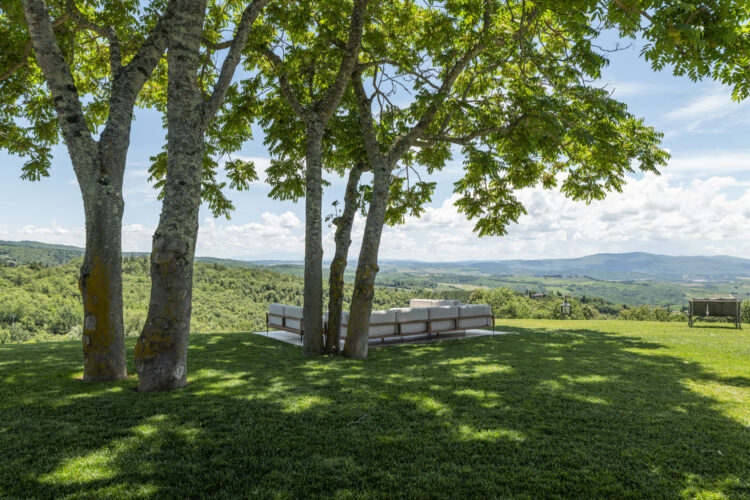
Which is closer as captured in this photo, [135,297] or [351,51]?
[351,51]

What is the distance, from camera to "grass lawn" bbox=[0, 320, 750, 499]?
2.81m

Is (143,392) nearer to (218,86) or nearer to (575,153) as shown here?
(218,86)

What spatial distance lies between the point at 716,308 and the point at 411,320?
10699mm

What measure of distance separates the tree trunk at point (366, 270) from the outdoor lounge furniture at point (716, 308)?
12143mm

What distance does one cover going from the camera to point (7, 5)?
301 inches

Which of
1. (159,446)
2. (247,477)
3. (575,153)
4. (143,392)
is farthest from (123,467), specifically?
(575,153)

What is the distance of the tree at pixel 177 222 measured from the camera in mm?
5148

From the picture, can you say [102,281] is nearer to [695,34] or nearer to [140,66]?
[140,66]

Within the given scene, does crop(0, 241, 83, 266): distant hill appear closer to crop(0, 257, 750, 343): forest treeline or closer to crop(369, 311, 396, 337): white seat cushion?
crop(0, 257, 750, 343): forest treeline

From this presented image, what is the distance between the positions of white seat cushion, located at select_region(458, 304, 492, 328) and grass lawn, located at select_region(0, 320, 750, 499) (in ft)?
18.3

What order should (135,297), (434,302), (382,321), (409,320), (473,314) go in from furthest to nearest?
(135,297)
(434,302)
(473,314)
(409,320)
(382,321)

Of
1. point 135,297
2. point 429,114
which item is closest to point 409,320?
point 429,114

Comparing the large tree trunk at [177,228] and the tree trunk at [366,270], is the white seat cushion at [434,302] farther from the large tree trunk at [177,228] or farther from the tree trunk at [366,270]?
the large tree trunk at [177,228]

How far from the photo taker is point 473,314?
13000mm
